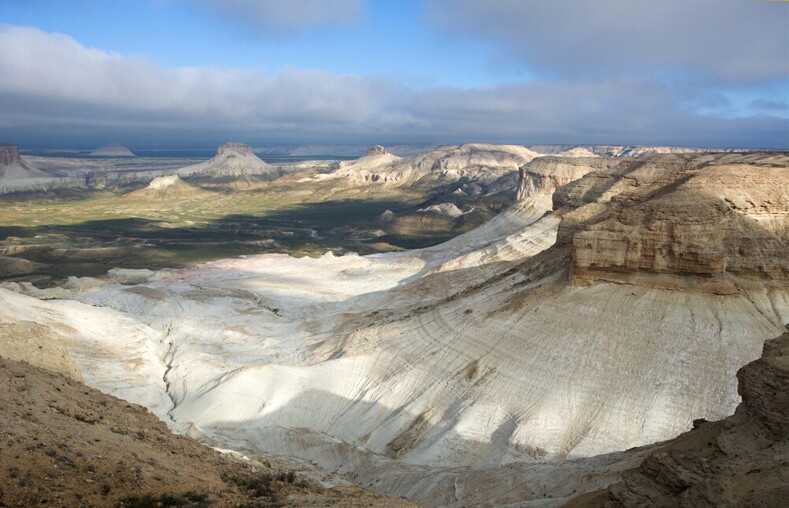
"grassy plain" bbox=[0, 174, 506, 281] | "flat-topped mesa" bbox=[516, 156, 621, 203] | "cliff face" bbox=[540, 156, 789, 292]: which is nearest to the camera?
"cliff face" bbox=[540, 156, 789, 292]

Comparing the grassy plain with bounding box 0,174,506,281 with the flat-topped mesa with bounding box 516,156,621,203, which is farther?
the grassy plain with bounding box 0,174,506,281

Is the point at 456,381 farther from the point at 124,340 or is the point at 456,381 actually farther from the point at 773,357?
the point at 124,340

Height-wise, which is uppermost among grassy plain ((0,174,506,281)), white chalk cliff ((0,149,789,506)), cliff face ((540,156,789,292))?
cliff face ((540,156,789,292))

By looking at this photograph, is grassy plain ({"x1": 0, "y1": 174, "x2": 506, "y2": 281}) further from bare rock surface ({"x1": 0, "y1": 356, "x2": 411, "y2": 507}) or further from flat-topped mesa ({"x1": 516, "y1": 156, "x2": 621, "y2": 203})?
bare rock surface ({"x1": 0, "y1": 356, "x2": 411, "y2": 507})

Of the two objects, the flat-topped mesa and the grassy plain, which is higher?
the flat-topped mesa

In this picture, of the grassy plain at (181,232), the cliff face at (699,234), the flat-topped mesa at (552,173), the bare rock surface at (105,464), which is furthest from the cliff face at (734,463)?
the grassy plain at (181,232)

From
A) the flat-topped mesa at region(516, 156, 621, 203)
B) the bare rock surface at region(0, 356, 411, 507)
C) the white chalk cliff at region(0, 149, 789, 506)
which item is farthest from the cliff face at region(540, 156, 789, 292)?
the flat-topped mesa at region(516, 156, 621, 203)

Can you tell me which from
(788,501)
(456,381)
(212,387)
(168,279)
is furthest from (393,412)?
(168,279)

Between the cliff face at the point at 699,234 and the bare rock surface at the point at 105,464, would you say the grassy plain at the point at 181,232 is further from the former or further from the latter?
the cliff face at the point at 699,234
